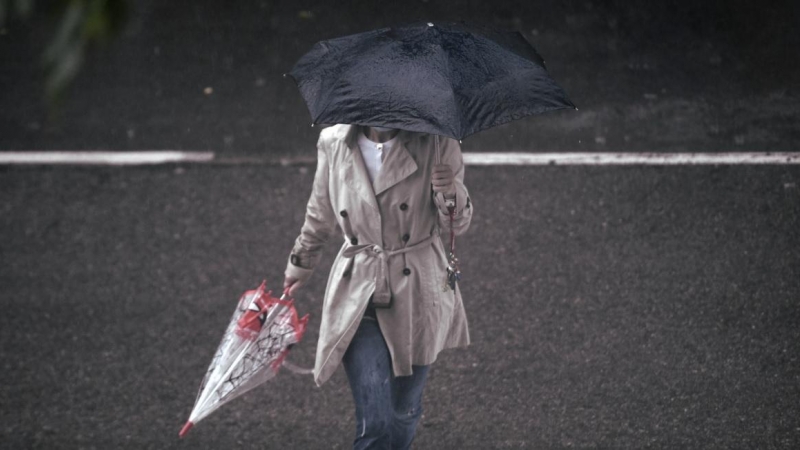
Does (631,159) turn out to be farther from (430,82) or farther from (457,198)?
(430,82)

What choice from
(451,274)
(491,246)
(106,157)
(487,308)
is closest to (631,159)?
(491,246)

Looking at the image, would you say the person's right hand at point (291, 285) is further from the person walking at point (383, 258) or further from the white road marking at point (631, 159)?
the white road marking at point (631, 159)

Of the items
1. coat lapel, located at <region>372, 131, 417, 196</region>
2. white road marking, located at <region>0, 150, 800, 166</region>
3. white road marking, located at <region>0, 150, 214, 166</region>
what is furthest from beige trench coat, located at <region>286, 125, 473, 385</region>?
white road marking, located at <region>0, 150, 214, 166</region>

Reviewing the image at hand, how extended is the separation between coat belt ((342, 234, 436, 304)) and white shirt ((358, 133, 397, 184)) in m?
0.27

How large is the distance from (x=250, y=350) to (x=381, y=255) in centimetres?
68

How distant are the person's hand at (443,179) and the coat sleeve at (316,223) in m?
0.47

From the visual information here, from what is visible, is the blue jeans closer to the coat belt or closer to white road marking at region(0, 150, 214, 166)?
the coat belt

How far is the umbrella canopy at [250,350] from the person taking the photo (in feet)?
12.0

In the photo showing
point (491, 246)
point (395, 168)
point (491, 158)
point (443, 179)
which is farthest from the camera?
point (491, 158)

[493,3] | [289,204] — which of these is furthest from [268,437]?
[493,3]

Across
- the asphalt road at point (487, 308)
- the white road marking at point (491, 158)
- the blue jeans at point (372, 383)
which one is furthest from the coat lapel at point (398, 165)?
the white road marking at point (491, 158)

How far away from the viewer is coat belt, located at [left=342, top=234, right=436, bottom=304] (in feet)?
11.5

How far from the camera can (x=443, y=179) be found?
3287mm

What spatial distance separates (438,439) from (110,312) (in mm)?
2070
